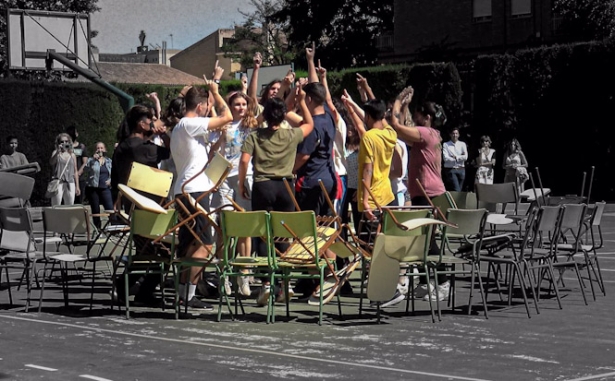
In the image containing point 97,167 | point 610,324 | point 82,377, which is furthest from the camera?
point 97,167

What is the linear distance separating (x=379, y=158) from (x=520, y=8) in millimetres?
38893

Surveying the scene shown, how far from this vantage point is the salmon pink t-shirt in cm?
1262

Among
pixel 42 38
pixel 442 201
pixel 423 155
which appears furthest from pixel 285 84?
pixel 42 38

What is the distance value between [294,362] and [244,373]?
535mm

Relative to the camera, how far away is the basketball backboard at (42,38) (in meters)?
35.0

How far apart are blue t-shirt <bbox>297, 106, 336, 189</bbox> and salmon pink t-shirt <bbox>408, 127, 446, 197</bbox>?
33.0 inches

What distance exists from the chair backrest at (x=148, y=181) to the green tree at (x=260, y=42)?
57.6 m

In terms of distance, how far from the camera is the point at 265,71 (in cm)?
3191

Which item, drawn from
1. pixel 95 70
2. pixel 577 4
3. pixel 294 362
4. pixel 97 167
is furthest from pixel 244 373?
pixel 577 4

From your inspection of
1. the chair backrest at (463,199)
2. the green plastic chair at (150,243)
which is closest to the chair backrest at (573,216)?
the chair backrest at (463,199)

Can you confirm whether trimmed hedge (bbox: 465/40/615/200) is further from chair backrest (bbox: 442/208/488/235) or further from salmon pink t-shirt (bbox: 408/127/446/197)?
chair backrest (bbox: 442/208/488/235)

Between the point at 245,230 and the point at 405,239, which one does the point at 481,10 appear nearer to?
the point at 405,239

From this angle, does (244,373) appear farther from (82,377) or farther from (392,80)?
(392,80)

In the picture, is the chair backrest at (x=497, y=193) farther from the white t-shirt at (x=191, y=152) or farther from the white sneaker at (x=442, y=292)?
the white t-shirt at (x=191, y=152)
